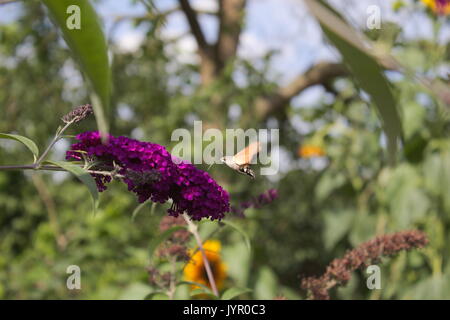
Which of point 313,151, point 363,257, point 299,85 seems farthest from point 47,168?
point 299,85

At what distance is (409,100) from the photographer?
→ 263 cm

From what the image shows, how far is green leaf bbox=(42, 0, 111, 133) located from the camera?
1.13 feet

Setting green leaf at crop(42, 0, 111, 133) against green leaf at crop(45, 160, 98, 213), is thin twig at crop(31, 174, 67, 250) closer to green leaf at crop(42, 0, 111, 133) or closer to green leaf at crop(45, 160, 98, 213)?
green leaf at crop(45, 160, 98, 213)

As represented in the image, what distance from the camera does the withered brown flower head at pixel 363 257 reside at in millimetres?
1003

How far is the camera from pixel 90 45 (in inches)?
15.1

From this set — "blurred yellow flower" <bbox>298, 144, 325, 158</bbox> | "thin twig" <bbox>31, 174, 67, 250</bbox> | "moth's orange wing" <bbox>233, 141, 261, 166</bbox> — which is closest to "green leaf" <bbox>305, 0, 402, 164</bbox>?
"moth's orange wing" <bbox>233, 141, 261, 166</bbox>

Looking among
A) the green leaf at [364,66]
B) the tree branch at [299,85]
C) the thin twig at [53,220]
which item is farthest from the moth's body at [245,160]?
the tree branch at [299,85]

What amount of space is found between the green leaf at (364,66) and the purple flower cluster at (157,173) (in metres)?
0.34

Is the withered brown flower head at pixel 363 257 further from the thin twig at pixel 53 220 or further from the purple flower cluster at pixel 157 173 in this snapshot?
the thin twig at pixel 53 220

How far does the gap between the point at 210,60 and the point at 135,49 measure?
2.23 ft

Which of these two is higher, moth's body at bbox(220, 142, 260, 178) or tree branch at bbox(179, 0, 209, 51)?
tree branch at bbox(179, 0, 209, 51)

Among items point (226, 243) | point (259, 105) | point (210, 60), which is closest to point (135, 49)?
point (210, 60)

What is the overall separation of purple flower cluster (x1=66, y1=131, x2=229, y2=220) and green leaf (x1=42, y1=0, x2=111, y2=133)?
0.25 m

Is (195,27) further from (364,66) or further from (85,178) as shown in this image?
(364,66)
